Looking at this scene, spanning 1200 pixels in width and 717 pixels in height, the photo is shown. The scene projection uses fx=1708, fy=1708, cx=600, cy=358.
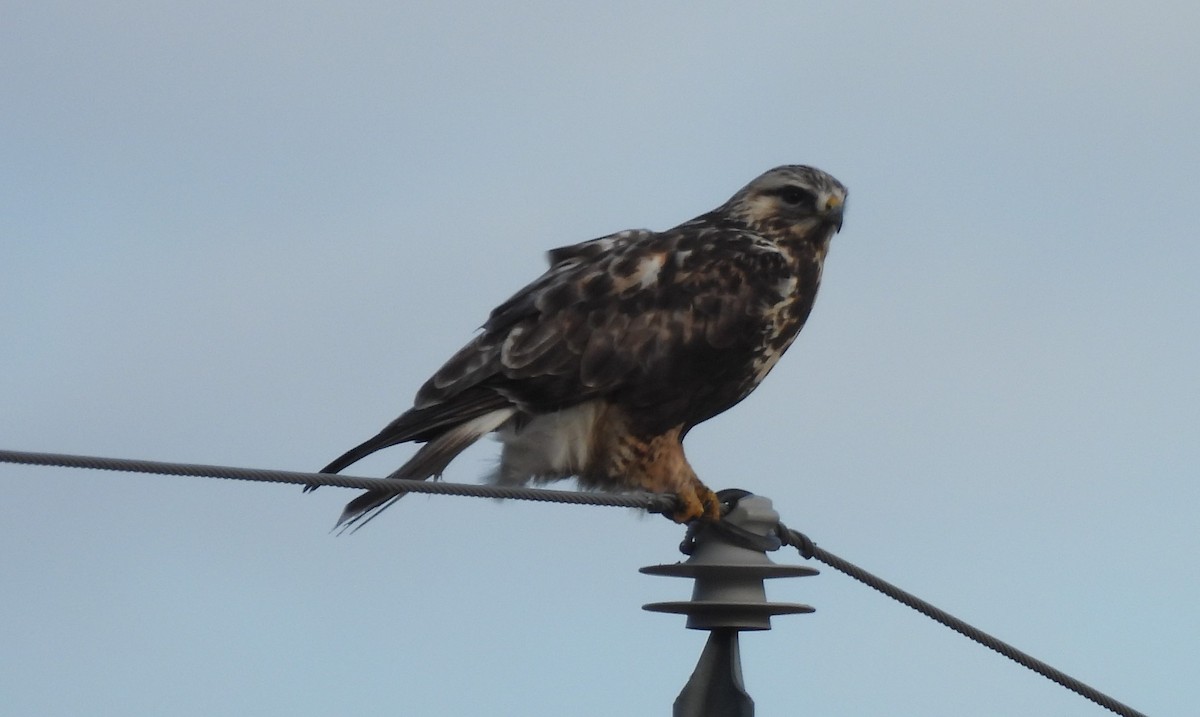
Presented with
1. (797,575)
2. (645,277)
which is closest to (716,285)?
(645,277)

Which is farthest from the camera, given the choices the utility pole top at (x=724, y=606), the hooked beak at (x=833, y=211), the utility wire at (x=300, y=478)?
the hooked beak at (x=833, y=211)

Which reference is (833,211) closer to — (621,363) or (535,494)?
(621,363)

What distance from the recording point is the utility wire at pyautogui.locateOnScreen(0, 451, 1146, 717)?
3.70 meters

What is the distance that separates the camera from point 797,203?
6828 millimetres

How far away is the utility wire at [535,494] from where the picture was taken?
3.70m

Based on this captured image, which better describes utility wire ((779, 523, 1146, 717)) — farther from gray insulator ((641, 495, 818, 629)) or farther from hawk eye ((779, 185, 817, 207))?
hawk eye ((779, 185, 817, 207))

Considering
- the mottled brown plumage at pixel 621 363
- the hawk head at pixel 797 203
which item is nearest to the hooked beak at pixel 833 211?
the hawk head at pixel 797 203

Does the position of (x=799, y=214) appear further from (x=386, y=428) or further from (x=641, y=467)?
(x=386, y=428)

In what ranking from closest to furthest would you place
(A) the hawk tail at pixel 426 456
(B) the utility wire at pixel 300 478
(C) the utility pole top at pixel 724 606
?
(B) the utility wire at pixel 300 478, (C) the utility pole top at pixel 724 606, (A) the hawk tail at pixel 426 456

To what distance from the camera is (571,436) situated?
621 cm

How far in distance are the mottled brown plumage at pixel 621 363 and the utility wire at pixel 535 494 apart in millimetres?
919

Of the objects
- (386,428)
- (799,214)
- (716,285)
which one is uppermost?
(799,214)

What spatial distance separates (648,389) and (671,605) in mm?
1702

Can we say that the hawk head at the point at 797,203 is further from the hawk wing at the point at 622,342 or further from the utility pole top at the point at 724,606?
the utility pole top at the point at 724,606
